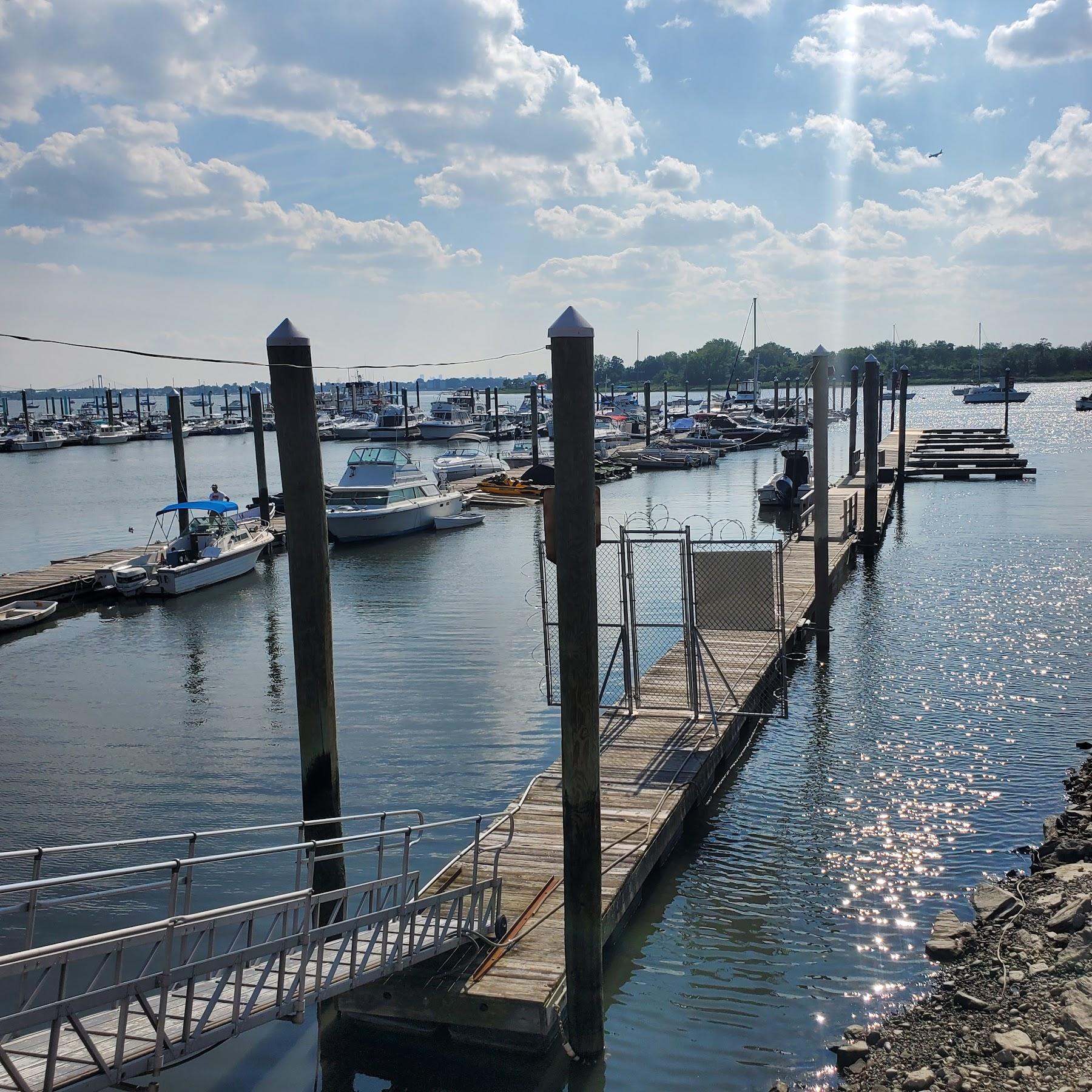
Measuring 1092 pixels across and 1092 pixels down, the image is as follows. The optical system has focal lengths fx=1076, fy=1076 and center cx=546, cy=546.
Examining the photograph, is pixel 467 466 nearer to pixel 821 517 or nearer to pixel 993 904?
pixel 821 517

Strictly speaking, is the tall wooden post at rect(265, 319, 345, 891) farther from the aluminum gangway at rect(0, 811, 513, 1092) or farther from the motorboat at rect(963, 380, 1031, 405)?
the motorboat at rect(963, 380, 1031, 405)

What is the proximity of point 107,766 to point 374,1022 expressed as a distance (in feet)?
31.8

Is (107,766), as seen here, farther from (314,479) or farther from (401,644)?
(314,479)

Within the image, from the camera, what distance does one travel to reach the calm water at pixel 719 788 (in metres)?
9.45

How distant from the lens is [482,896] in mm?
9492

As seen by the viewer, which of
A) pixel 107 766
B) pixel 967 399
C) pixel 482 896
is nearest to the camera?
pixel 482 896

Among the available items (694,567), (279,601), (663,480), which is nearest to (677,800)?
(694,567)

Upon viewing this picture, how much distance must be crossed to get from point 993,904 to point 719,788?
15.6 ft

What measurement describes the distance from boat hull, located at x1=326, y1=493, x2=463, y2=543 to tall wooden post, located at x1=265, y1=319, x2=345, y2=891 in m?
29.9

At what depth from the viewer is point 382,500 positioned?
40625 mm

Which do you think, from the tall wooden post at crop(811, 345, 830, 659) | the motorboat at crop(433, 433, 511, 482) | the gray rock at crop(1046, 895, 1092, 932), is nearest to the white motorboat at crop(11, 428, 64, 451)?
the motorboat at crop(433, 433, 511, 482)

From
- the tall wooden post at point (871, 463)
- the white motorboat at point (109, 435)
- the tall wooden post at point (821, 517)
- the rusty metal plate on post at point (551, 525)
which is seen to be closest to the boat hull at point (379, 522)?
the tall wooden post at point (871, 463)

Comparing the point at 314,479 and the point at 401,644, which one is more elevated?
the point at 314,479

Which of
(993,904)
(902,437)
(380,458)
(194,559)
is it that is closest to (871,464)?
(380,458)
